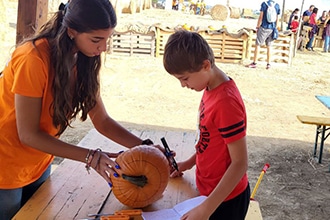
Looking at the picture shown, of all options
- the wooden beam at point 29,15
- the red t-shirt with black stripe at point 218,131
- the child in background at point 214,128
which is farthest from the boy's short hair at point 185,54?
the wooden beam at point 29,15

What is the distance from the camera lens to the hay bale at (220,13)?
2305 centimetres

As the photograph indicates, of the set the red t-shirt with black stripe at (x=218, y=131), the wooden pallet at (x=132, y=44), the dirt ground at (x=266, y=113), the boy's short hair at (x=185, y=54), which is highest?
the boy's short hair at (x=185, y=54)

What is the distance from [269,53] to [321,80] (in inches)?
57.9

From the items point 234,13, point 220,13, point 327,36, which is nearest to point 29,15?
point 327,36

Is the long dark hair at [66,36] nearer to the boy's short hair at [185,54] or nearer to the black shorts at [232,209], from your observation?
the boy's short hair at [185,54]

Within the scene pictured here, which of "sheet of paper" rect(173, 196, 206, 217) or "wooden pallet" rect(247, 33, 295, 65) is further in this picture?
"wooden pallet" rect(247, 33, 295, 65)

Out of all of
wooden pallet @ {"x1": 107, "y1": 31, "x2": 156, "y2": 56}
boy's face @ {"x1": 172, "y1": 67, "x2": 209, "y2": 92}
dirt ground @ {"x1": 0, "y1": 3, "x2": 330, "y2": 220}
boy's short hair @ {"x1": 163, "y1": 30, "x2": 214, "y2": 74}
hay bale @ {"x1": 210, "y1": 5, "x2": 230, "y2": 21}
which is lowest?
dirt ground @ {"x1": 0, "y1": 3, "x2": 330, "y2": 220}

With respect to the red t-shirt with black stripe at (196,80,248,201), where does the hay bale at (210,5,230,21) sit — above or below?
above

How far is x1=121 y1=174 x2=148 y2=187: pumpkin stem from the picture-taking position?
1.48 meters

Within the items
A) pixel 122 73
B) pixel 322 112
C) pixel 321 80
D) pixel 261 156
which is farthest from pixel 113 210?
pixel 321 80

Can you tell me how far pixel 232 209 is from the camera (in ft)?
5.16

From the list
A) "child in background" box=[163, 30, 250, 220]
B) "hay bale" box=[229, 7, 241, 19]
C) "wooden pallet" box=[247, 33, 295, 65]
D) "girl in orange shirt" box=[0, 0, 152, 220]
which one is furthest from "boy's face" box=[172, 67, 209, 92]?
"hay bale" box=[229, 7, 241, 19]

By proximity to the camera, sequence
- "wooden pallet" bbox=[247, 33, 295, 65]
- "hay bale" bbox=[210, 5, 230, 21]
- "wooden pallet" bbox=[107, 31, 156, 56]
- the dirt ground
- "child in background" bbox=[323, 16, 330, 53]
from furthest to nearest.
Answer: "hay bale" bbox=[210, 5, 230, 21] < "child in background" bbox=[323, 16, 330, 53] < "wooden pallet" bbox=[247, 33, 295, 65] < "wooden pallet" bbox=[107, 31, 156, 56] < the dirt ground

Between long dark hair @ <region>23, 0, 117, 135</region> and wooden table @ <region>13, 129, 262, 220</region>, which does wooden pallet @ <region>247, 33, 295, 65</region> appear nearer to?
wooden table @ <region>13, 129, 262, 220</region>
